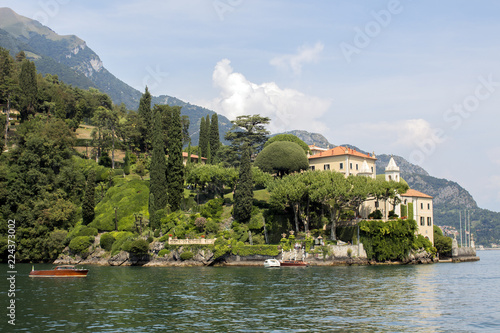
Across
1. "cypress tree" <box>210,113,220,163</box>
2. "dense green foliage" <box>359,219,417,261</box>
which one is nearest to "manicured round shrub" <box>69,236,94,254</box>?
"dense green foliage" <box>359,219,417,261</box>

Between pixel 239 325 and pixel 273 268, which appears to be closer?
pixel 239 325

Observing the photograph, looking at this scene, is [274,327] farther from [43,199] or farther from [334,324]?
[43,199]

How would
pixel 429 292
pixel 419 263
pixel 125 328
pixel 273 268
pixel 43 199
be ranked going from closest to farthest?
pixel 125 328 < pixel 429 292 < pixel 273 268 < pixel 419 263 < pixel 43 199

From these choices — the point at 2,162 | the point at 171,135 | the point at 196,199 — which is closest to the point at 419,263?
the point at 196,199

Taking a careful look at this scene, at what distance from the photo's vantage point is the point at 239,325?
27.6 metres

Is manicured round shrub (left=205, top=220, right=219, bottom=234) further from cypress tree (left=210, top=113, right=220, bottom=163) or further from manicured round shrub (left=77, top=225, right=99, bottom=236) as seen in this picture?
cypress tree (left=210, top=113, right=220, bottom=163)

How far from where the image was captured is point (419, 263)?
265 feet

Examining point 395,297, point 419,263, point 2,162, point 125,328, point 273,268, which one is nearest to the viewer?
point 125,328

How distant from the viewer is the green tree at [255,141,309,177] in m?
90.9

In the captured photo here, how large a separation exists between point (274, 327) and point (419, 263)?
60.9 meters

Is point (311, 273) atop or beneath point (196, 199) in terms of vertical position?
beneath

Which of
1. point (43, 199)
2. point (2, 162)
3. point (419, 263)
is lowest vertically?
point (419, 263)

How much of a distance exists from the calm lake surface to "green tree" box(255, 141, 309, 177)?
40.2 metres

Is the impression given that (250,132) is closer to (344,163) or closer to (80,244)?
(344,163)
